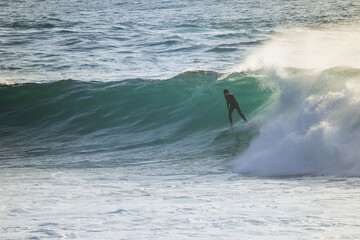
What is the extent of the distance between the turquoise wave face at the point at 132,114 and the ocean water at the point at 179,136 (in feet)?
0.21

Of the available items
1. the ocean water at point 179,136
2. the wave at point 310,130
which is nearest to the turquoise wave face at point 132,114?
the ocean water at point 179,136

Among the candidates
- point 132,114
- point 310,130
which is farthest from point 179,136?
point 310,130

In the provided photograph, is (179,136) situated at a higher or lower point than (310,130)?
lower

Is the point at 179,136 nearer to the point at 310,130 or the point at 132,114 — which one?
the point at 132,114

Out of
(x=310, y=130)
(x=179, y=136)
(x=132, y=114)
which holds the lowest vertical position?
(x=179, y=136)

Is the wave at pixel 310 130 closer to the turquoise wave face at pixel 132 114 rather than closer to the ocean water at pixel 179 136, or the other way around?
the ocean water at pixel 179 136

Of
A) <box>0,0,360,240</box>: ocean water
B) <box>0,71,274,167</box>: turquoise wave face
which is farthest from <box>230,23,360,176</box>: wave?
<box>0,71,274,167</box>: turquoise wave face

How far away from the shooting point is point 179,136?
12.8 m

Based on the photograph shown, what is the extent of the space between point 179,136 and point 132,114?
→ 3.05 meters

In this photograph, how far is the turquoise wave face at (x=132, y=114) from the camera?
12023 mm

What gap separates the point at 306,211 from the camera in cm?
507

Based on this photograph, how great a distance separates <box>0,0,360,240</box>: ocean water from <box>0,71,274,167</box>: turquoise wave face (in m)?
0.06

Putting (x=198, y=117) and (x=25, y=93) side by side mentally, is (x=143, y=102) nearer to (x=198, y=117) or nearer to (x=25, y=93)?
(x=198, y=117)

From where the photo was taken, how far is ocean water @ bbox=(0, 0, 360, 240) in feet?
16.8
